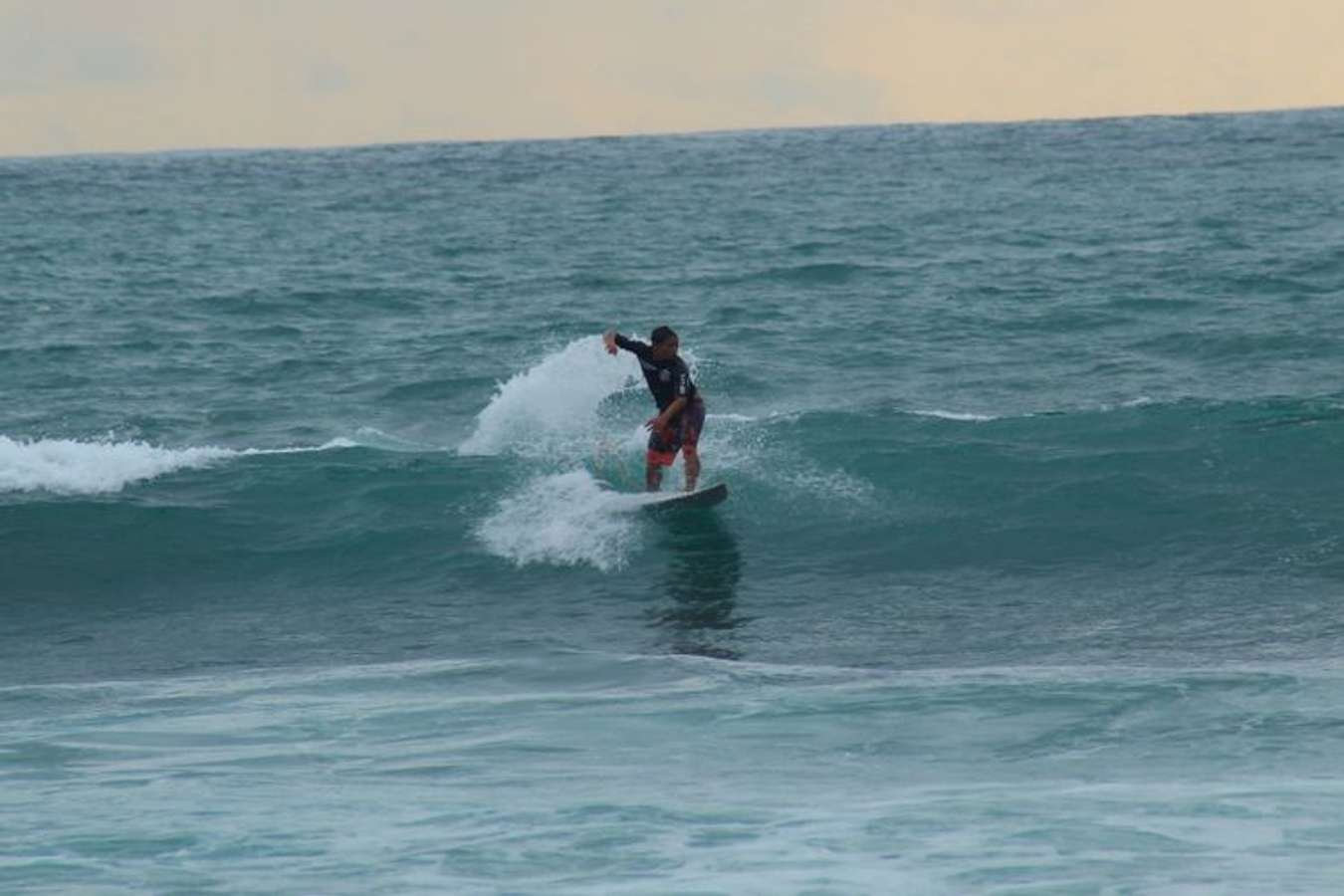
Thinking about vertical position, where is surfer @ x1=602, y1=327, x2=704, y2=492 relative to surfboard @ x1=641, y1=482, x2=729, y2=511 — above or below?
above

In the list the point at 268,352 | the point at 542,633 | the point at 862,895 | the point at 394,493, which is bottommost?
the point at 862,895

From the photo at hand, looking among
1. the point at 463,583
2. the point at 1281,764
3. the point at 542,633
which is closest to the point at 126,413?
the point at 463,583

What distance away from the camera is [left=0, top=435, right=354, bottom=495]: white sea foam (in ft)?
67.7

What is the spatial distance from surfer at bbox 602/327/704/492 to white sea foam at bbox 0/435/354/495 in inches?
212

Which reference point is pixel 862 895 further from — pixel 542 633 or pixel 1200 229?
pixel 1200 229

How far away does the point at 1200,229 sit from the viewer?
123 feet

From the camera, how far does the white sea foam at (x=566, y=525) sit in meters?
17.6

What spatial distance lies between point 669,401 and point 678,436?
48 centimetres

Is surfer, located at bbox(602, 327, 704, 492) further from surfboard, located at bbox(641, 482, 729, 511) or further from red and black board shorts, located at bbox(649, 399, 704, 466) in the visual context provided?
surfboard, located at bbox(641, 482, 729, 511)

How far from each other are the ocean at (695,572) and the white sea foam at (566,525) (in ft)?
0.19

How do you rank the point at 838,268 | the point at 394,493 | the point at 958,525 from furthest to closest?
the point at 838,268 < the point at 394,493 < the point at 958,525

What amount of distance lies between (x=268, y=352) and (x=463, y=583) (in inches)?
489

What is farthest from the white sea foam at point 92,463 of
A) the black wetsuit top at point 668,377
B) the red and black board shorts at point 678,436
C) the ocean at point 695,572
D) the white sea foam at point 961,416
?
the white sea foam at point 961,416

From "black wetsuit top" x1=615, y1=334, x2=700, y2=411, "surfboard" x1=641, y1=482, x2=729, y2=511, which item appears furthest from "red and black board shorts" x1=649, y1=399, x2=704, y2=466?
"surfboard" x1=641, y1=482, x2=729, y2=511
